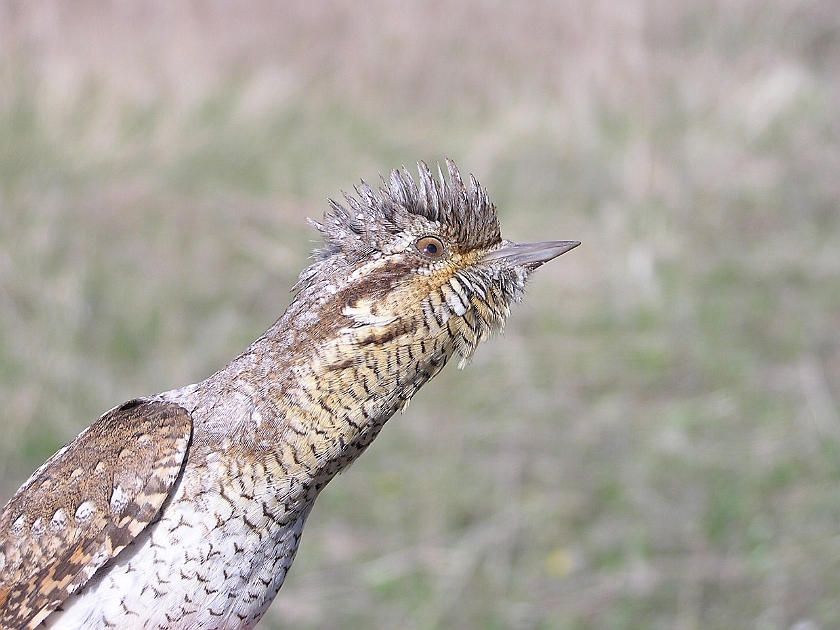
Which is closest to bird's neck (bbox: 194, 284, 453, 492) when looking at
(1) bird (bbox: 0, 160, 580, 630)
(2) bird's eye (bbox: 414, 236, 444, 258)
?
(1) bird (bbox: 0, 160, 580, 630)

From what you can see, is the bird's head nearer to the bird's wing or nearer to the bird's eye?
the bird's eye

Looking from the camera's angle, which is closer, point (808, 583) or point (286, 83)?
point (808, 583)

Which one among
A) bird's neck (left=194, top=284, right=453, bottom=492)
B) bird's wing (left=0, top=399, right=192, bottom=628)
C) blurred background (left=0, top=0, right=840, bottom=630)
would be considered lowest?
bird's wing (left=0, top=399, right=192, bottom=628)

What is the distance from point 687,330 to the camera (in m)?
Result: 6.22

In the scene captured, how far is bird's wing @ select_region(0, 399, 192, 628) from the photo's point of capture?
6.80 ft

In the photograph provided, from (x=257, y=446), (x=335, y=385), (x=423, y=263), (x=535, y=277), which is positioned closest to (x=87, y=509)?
(x=257, y=446)

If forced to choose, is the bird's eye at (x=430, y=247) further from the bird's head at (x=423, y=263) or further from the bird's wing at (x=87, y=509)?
the bird's wing at (x=87, y=509)

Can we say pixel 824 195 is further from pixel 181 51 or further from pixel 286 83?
pixel 181 51

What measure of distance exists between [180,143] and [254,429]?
19.7 feet

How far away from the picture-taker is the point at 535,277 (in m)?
6.85

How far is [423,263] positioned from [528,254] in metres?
0.28

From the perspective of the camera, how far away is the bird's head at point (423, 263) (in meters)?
2.11

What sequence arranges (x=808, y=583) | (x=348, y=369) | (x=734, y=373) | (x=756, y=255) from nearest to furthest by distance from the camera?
(x=348, y=369)
(x=808, y=583)
(x=734, y=373)
(x=756, y=255)

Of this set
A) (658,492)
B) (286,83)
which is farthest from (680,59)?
(658,492)
